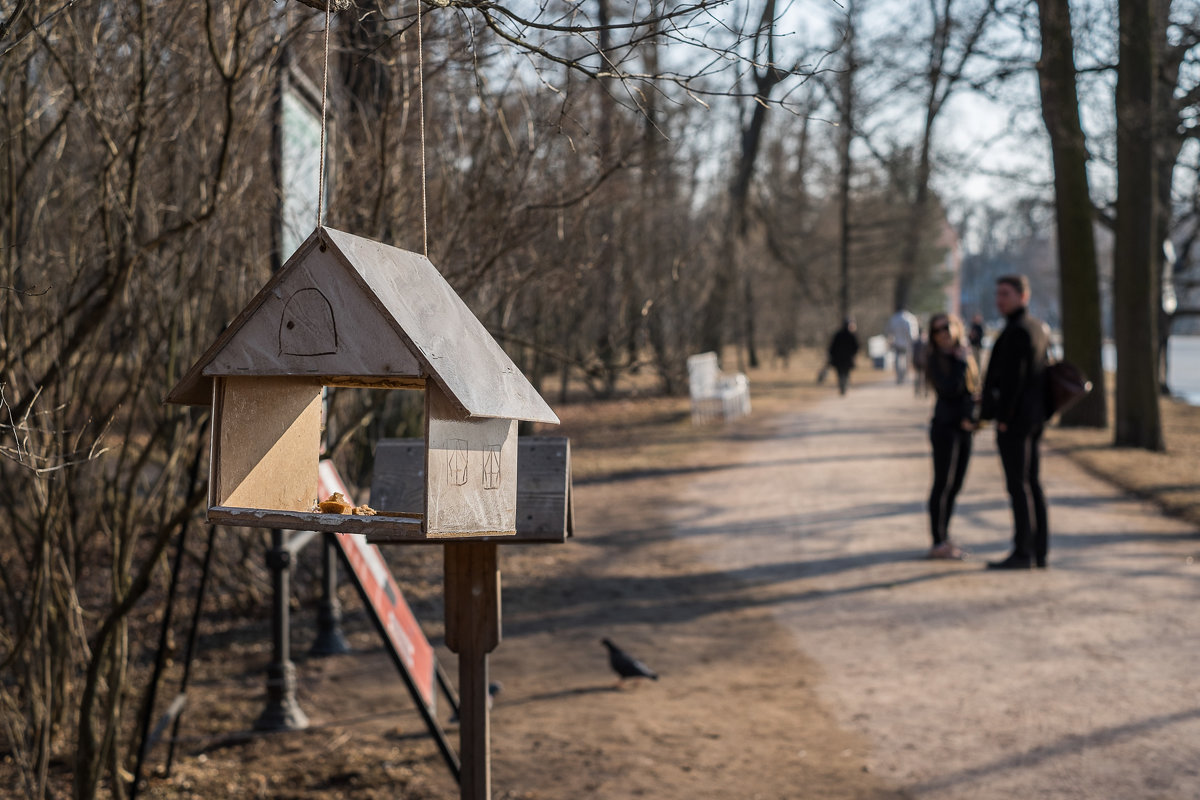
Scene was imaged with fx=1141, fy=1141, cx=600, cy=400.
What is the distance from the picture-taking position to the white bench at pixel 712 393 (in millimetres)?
19098

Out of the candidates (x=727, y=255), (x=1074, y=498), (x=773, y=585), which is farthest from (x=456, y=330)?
(x=727, y=255)

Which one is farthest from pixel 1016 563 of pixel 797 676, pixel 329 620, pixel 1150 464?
pixel 1150 464

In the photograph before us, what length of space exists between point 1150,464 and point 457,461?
13358mm

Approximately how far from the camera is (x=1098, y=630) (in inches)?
268

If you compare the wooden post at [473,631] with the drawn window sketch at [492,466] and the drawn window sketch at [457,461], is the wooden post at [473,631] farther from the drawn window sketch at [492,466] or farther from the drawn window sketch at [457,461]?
the drawn window sketch at [457,461]

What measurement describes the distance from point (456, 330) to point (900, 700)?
416 centimetres

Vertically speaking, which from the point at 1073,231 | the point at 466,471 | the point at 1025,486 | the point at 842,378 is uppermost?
the point at 1073,231

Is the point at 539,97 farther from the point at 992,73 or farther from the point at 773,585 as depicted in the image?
the point at 992,73

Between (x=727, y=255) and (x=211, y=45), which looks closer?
(x=211, y=45)

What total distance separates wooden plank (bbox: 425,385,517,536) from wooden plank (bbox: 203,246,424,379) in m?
0.12

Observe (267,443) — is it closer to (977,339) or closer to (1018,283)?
(1018,283)

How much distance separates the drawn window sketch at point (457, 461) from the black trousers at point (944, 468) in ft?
21.6

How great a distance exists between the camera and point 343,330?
2.21 m

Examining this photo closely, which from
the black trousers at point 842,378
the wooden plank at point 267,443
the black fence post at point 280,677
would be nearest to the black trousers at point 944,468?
the black fence post at point 280,677
